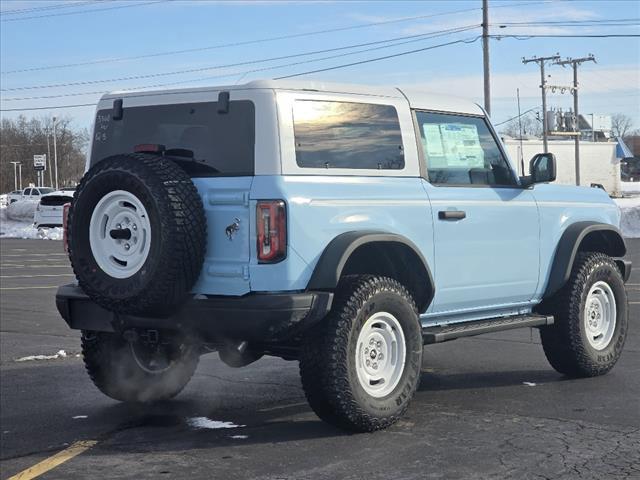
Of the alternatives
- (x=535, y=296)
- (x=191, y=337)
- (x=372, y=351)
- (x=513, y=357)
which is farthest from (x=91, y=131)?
(x=513, y=357)

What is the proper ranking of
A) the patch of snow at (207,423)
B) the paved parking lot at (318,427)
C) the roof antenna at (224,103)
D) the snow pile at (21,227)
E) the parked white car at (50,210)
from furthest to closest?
the parked white car at (50,210) → the snow pile at (21,227) → the patch of snow at (207,423) → the roof antenna at (224,103) → the paved parking lot at (318,427)

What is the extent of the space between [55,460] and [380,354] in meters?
2.09

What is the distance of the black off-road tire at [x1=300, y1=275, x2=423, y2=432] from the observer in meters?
5.99

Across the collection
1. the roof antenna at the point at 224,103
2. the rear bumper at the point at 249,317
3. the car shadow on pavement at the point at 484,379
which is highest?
the roof antenna at the point at 224,103

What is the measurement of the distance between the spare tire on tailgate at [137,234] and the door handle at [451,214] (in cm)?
179

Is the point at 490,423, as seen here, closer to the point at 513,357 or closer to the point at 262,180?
the point at 262,180

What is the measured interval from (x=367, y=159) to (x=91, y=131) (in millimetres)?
1989

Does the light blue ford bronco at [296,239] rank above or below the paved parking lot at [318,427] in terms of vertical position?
above

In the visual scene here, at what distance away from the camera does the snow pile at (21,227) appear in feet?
127

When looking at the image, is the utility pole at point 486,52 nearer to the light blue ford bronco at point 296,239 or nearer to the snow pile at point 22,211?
the snow pile at point 22,211

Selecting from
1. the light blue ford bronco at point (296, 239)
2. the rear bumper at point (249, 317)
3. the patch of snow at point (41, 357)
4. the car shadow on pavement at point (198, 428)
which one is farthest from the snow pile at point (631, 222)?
the rear bumper at point (249, 317)

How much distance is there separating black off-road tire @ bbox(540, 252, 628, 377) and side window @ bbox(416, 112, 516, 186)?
1004 millimetres

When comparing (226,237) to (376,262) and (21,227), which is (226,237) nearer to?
(376,262)

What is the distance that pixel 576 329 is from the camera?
26.2ft
